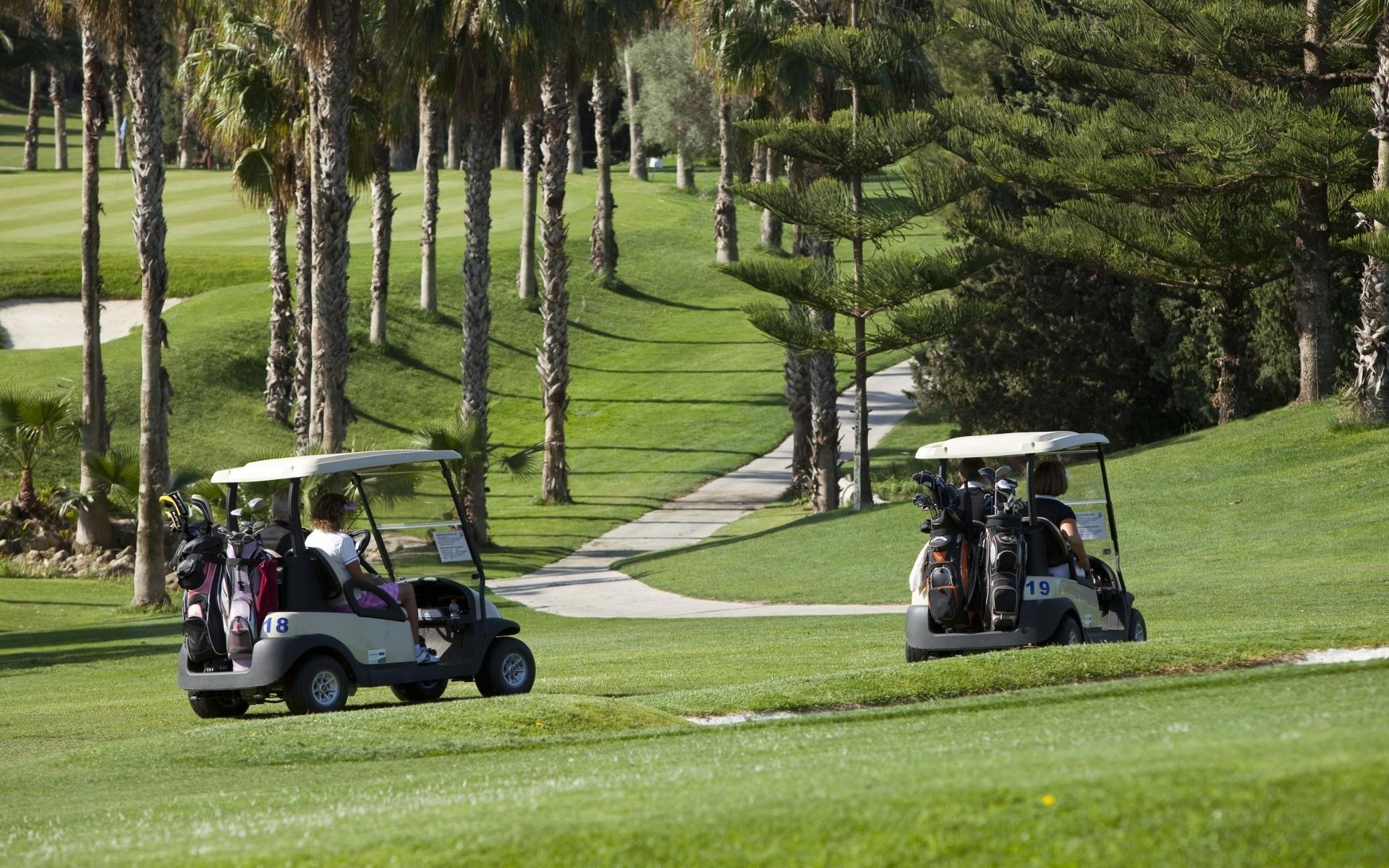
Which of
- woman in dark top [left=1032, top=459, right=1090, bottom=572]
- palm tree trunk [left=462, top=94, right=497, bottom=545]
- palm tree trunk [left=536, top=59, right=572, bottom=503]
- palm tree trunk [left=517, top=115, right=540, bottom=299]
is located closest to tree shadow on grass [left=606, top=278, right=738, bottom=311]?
palm tree trunk [left=517, top=115, right=540, bottom=299]

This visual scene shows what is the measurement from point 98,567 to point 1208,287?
1938 centimetres

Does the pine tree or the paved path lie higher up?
the pine tree

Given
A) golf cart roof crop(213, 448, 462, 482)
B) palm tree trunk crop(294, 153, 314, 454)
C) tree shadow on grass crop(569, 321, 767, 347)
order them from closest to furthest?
golf cart roof crop(213, 448, 462, 482), palm tree trunk crop(294, 153, 314, 454), tree shadow on grass crop(569, 321, 767, 347)

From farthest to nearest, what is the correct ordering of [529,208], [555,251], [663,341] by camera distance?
[663,341] → [529,208] → [555,251]

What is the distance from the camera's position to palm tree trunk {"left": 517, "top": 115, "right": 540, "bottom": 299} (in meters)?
37.7

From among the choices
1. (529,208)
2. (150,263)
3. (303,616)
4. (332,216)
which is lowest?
(303,616)

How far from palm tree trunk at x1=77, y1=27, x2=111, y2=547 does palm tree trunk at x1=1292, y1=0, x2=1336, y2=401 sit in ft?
61.5

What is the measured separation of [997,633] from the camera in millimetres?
10625

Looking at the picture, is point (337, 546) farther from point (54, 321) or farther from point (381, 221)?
point (54, 321)

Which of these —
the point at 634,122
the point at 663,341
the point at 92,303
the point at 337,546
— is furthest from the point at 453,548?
the point at 634,122

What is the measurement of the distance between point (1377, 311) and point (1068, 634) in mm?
16397

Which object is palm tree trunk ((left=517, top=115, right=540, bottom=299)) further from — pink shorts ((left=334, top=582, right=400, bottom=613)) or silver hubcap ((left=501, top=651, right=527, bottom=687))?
pink shorts ((left=334, top=582, right=400, bottom=613))

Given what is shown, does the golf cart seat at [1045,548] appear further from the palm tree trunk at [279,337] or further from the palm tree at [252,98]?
the palm tree trunk at [279,337]

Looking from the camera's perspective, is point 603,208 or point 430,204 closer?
point 430,204
